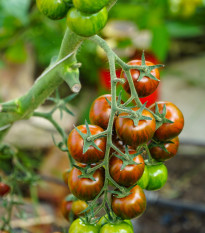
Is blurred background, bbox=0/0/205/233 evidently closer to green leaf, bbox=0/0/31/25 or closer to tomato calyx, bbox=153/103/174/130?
green leaf, bbox=0/0/31/25

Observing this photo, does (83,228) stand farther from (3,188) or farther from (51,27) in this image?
(51,27)

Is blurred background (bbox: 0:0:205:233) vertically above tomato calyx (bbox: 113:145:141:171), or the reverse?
tomato calyx (bbox: 113:145:141:171)

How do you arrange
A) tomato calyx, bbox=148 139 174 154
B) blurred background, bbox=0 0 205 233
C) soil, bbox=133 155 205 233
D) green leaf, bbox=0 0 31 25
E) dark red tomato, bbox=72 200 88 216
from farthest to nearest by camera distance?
soil, bbox=133 155 205 233 < blurred background, bbox=0 0 205 233 < green leaf, bbox=0 0 31 25 < dark red tomato, bbox=72 200 88 216 < tomato calyx, bbox=148 139 174 154

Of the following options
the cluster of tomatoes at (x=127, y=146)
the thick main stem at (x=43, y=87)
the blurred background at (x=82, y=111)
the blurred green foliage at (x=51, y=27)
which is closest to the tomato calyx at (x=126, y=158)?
the cluster of tomatoes at (x=127, y=146)

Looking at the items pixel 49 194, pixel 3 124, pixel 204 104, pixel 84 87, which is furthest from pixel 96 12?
pixel 204 104

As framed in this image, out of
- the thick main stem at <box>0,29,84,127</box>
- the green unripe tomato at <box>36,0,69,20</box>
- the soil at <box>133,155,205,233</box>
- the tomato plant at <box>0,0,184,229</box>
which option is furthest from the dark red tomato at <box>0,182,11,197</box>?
the soil at <box>133,155,205,233</box>

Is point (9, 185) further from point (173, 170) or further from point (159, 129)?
point (173, 170)
